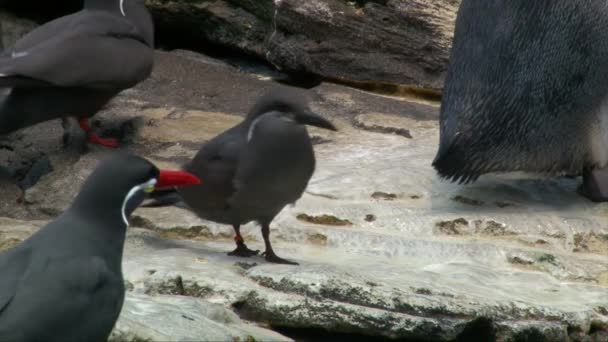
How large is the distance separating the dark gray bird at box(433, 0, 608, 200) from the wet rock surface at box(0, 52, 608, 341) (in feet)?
0.63

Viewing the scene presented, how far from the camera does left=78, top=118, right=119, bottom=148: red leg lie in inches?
261

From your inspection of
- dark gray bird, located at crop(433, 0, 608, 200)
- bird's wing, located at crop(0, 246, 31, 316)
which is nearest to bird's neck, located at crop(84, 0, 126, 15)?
dark gray bird, located at crop(433, 0, 608, 200)

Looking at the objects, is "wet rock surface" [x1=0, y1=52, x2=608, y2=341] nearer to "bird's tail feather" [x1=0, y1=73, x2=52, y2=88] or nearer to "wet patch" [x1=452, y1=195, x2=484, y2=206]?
"wet patch" [x1=452, y1=195, x2=484, y2=206]

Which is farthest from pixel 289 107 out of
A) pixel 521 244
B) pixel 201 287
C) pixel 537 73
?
pixel 537 73

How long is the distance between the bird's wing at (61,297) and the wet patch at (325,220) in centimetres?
218

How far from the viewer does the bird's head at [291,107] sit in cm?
455

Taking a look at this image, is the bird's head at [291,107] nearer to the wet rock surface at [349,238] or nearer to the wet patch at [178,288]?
the wet rock surface at [349,238]

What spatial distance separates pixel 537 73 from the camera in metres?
6.11

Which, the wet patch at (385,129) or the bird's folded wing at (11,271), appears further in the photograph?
the wet patch at (385,129)

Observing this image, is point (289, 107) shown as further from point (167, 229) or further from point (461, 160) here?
point (461, 160)

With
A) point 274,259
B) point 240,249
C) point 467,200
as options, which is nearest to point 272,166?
point 274,259

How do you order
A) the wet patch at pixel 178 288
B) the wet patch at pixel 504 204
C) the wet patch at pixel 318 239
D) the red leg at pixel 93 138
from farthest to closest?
the red leg at pixel 93 138 < the wet patch at pixel 504 204 < the wet patch at pixel 318 239 < the wet patch at pixel 178 288

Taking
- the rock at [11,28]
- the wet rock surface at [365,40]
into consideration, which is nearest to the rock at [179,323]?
the wet rock surface at [365,40]

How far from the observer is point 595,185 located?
6.12 metres
